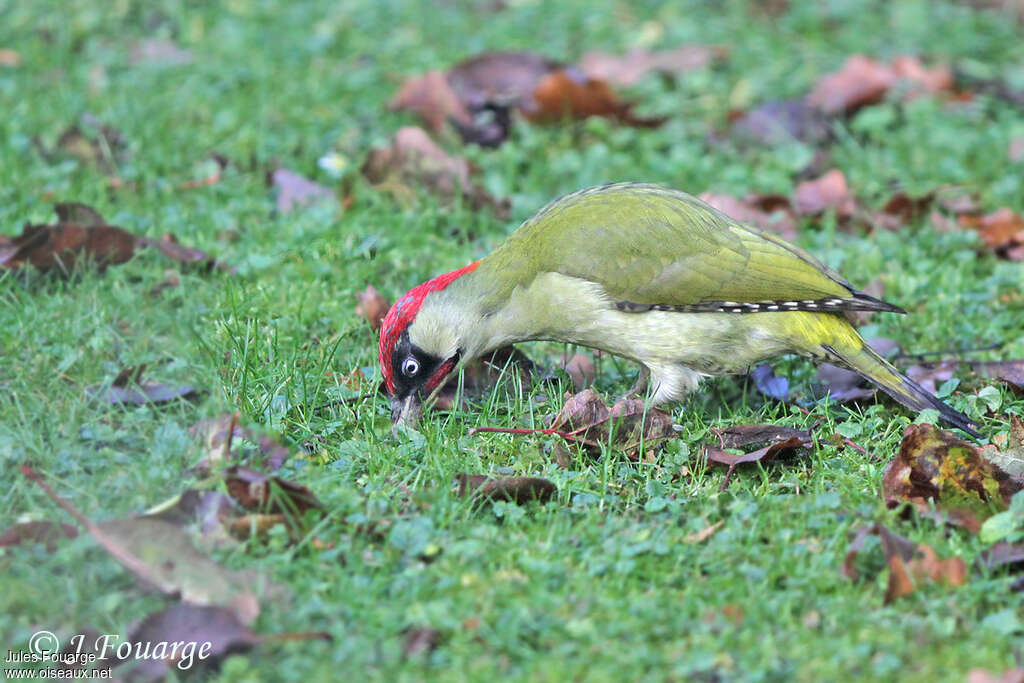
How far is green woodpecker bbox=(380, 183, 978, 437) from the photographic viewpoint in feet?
15.3

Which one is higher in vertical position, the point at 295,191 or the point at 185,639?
the point at 185,639

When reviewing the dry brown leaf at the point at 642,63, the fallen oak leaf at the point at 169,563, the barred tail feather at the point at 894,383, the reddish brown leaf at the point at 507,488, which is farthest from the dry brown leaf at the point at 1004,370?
the dry brown leaf at the point at 642,63

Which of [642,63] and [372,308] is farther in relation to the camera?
[642,63]

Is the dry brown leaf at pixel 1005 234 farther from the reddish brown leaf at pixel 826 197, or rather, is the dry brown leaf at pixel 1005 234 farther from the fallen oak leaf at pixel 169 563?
the fallen oak leaf at pixel 169 563

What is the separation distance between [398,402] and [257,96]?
3.36 metres

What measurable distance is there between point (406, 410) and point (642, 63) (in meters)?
4.22

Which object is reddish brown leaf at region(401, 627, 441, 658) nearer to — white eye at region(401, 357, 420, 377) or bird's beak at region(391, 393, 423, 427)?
bird's beak at region(391, 393, 423, 427)

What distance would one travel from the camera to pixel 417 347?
14.9ft

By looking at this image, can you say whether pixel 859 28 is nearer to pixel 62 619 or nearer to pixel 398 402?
pixel 398 402

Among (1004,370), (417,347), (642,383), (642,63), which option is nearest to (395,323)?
(417,347)

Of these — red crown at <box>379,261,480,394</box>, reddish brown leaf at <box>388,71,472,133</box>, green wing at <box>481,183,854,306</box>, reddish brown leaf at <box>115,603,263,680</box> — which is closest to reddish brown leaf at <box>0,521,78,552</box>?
reddish brown leaf at <box>115,603,263,680</box>

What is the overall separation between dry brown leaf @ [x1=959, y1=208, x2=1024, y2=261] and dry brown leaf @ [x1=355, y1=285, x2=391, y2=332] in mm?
2819

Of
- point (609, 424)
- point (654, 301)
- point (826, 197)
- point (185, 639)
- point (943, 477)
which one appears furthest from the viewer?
point (826, 197)

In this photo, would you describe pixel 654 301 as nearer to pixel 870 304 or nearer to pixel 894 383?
pixel 870 304
